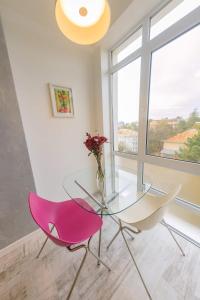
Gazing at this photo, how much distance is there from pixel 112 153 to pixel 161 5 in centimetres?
187

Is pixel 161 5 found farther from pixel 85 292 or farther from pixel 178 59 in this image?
pixel 85 292

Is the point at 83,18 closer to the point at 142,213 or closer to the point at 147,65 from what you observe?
the point at 147,65

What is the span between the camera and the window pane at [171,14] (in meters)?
1.20

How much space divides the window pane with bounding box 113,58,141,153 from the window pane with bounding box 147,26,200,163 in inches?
10.1

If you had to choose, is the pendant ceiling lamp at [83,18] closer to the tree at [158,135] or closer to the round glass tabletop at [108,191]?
the tree at [158,135]

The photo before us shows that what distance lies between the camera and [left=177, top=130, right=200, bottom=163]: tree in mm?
1324

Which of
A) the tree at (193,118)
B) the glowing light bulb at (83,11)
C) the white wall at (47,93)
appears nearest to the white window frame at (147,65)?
the tree at (193,118)

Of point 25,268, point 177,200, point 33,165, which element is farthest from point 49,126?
point 177,200

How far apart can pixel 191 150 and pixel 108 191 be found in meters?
0.98

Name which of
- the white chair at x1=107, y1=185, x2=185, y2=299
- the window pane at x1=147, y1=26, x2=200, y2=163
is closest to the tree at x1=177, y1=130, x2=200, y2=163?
the window pane at x1=147, y1=26, x2=200, y2=163

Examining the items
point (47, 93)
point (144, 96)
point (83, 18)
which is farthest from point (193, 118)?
point (47, 93)

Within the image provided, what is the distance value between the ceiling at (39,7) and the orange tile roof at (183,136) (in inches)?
55.5

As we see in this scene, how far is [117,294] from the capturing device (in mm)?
1057

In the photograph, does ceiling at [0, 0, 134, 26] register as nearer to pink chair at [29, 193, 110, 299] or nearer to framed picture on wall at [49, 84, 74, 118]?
framed picture on wall at [49, 84, 74, 118]
